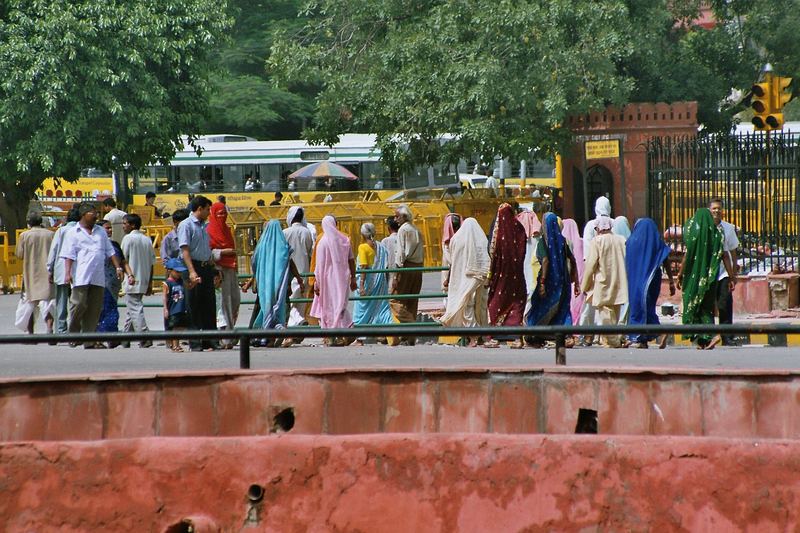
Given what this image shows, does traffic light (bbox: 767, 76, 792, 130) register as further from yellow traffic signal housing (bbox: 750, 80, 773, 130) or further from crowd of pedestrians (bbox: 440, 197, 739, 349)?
crowd of pedestrians (bbox: 440, 197, 739, 349)

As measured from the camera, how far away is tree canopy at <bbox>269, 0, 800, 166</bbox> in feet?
74.6

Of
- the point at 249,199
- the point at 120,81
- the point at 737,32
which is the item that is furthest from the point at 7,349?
the point at 249,199

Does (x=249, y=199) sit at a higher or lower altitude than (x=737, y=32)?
lower

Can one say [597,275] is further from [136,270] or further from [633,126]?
[633,126]

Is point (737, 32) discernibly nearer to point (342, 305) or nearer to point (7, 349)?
point (342, 305)

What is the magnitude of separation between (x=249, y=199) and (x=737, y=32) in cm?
1324

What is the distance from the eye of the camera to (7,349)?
11078 millimetres

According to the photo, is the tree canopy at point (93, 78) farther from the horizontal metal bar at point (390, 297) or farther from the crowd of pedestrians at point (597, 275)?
the crowd of pedestrians at point (597, 275)

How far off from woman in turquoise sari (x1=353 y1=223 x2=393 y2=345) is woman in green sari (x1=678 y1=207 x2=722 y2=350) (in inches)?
126

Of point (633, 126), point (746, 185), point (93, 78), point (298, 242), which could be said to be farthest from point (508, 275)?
point (93, 78)

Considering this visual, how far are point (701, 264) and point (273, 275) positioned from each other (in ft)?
12.1

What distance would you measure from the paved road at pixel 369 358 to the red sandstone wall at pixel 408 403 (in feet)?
3.51

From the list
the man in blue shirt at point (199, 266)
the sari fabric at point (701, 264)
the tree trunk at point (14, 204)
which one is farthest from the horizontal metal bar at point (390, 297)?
the tree trunk at point (14, 204)

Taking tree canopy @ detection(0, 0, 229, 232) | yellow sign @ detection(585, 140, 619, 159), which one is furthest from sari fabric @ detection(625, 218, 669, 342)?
tree canopy @ detection(0, 0, 229, 232)
